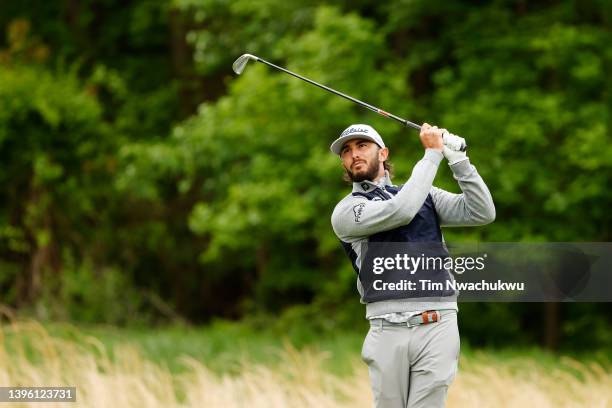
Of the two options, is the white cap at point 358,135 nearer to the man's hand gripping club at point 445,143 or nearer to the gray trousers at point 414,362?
the man's hand gripping club at point 445,143

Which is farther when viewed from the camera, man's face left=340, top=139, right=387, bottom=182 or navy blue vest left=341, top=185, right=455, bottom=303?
man's face left=340, top=139, right=387, bottom=182

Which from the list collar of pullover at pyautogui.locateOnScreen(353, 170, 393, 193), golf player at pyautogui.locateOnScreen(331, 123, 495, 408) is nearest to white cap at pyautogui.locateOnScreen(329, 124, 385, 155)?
golf player at pyautogui.locateOnScreen(331, 123, 495, 408)

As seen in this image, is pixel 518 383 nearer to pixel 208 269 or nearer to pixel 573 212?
pixel 573 212

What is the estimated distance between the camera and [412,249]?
4020mm

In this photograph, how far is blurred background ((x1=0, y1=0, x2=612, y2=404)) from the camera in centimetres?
1133

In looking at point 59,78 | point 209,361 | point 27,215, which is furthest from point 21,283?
point 209,361

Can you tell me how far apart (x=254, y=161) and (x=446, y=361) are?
324 inches

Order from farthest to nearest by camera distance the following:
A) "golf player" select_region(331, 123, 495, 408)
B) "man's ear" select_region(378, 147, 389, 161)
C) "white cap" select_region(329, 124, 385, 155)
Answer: "man's ear" select_region(378, 147, 389, 161) → "white cap" select_region(329, 124, 385, 155) → "golf player" select_region(331, 123, 495, 408)

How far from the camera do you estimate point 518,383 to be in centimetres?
731

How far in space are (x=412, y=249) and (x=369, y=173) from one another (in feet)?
1.25

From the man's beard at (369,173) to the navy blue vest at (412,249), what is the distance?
0.21 feet

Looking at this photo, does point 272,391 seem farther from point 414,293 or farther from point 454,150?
point 454,150

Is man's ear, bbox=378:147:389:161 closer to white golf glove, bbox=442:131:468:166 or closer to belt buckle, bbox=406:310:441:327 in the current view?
white golf glove, bbox=442:131:468:166

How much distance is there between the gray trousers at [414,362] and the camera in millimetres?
3969
